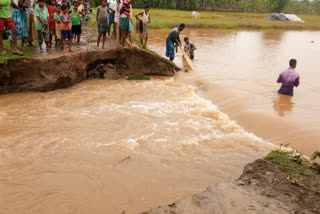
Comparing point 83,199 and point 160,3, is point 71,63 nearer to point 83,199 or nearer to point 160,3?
point 83,199

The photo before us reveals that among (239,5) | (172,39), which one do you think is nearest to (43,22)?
(172,39)

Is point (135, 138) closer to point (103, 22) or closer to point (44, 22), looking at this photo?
point (44, 22)

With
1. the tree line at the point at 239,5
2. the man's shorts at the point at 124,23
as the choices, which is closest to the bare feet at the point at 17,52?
the man's shorts at the point at 124,23

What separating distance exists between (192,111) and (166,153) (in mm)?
1961

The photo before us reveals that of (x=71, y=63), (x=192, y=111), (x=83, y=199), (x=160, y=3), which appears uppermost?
(x=160, y=3)

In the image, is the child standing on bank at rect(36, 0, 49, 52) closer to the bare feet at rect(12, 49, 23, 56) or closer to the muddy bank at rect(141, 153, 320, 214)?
the bare feet at rect(12, 49, 23, 56)

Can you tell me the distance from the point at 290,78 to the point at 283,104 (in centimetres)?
78

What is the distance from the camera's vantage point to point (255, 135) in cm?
521

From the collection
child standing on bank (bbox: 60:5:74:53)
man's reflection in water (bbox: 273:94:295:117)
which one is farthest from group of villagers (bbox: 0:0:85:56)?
man's reflection in water (bbox: 273:94:295:117)

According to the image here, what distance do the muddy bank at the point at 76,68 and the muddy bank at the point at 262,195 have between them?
551cm

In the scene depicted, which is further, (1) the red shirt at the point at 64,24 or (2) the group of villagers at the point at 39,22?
(1) the red shirt at the point at 64,24

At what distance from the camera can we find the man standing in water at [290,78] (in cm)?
698

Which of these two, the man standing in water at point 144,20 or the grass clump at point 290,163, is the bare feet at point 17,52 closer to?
the man standing in water at point 144,20

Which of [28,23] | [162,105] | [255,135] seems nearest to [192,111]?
[162,105]
